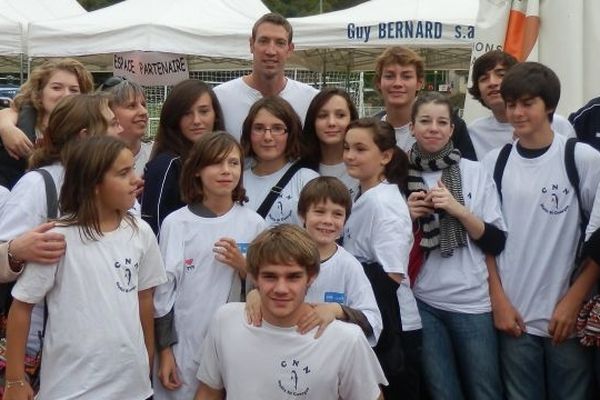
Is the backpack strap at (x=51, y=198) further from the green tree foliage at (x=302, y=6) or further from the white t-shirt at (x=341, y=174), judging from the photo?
the green tree foliage at (x=302, y=6)

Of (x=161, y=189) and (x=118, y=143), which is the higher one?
→ (x=118, y=143)

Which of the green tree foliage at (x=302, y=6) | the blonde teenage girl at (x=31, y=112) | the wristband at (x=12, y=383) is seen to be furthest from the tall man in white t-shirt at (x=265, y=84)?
the green tree foliage at (x=302, y=6)

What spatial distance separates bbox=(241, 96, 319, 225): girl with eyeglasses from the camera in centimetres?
359

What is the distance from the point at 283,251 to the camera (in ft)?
9.30

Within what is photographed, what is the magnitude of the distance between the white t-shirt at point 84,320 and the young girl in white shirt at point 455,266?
1.34 meters

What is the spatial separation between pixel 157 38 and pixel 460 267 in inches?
297

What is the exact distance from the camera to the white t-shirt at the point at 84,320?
2.76m

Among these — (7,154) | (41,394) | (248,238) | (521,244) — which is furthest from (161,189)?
(521,244)

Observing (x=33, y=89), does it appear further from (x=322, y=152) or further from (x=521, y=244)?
(x=521, y=244)

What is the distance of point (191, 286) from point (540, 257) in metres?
1.48

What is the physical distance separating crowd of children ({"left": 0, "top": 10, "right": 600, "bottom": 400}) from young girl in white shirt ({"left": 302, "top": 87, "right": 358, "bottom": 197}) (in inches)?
0.4

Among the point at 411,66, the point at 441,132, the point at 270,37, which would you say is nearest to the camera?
the point at 441,132

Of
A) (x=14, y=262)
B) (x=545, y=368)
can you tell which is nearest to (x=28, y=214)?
(x=14, y=262)

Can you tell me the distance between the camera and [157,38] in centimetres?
1012
